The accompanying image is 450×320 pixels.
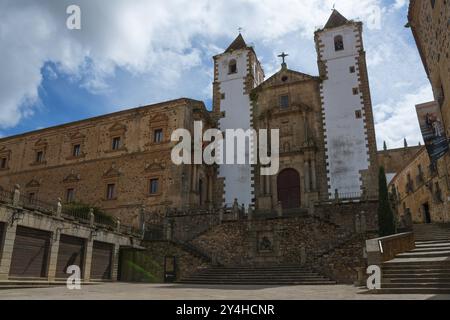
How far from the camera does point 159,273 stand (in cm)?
2008

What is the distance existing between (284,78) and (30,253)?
22.3 m

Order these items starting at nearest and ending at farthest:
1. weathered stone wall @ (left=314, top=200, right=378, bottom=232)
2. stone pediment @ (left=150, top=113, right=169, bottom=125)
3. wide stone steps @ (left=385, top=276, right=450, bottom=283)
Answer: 1. wide stone steps @ (left=385, top=276, right=450, bottom=283)
2. weathered stone wall @ (left=314, top=200, right=378, bottom=232)
3. stone pediment @ (left=150, top=113, right=169, bottom=125)

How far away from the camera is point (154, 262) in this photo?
67.4 ft

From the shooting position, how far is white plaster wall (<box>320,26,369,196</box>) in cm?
2552

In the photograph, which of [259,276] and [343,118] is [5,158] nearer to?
[259,276]

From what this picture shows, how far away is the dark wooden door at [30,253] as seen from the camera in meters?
15.2

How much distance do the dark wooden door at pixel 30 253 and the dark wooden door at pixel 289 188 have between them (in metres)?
16.0

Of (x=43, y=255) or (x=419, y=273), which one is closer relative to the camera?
(x=419, y=273)

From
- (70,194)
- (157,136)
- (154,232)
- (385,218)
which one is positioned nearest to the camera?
(385,218)

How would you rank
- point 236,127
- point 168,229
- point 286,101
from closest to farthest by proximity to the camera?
point 168,229 < point 286,101 < point 236,127

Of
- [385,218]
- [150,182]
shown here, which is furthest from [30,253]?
[385,218]

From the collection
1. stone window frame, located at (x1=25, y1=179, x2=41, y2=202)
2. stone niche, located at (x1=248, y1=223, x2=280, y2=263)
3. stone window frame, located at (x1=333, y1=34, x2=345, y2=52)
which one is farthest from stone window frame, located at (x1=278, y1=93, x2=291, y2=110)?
stone window frame, located at (x1=25, y1=179, x2=41, y2=202)

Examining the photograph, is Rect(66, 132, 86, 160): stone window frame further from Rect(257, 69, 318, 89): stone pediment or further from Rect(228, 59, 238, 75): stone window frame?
Rect(257, 69, 318, 89): stone pediment
